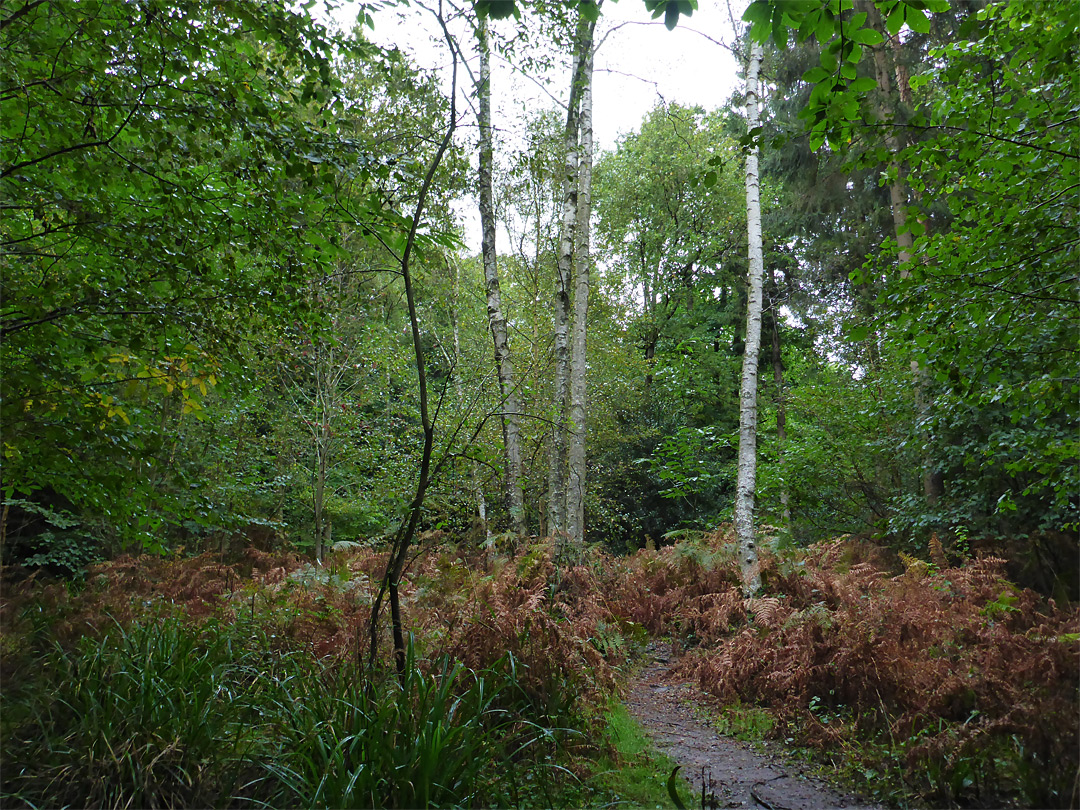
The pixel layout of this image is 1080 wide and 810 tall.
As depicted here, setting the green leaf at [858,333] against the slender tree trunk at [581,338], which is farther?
the slender tree trunk at [581,338]

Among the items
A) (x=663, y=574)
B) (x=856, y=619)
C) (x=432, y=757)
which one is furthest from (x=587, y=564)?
(x=432, y=757)

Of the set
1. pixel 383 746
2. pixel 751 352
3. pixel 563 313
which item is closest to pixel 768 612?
pixel 751 352

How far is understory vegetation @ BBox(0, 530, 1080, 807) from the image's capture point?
300 cm

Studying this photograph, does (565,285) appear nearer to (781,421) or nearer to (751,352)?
(751,352)

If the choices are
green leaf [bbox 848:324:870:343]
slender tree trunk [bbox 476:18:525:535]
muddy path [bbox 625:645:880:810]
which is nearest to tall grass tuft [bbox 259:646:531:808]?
muddy path [bbox 625:645:880:810]

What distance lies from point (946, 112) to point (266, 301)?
4.78 m

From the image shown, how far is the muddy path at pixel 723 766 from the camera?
3562 mm

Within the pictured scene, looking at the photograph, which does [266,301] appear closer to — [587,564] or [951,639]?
[587,564]

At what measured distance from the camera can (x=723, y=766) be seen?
13.7ft

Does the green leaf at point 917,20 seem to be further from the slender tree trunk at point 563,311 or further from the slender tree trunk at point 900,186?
the slender tree trunk at point 900,186

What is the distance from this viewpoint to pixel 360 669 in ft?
11.8

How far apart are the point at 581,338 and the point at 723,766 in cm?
604

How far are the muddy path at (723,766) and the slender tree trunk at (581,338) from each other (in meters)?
2.51

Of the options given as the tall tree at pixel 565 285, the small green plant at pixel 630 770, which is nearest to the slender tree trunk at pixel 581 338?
the tall tree at pixel 565 285
